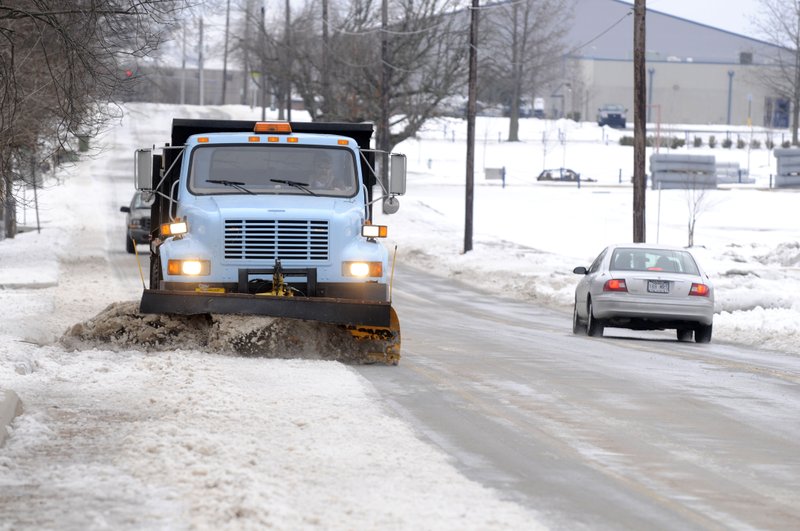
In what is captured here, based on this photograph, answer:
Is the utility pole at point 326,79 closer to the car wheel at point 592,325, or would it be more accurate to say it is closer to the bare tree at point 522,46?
the bare tree at point 522,46

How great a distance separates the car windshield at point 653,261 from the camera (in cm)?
1998

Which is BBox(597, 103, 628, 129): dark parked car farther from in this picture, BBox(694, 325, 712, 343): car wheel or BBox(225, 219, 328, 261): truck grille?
BBox(225, 219, 328, 261): truck grille

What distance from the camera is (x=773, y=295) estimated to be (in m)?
24.2

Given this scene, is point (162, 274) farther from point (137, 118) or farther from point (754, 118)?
point (754, 118)

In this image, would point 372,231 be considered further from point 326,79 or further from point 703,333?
point 326,79

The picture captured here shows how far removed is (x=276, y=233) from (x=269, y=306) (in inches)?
44.5

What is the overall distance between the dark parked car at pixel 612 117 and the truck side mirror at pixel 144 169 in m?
109

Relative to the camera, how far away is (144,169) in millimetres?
14922

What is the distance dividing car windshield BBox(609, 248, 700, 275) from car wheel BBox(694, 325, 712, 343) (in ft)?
2.74

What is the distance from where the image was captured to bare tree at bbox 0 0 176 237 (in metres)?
14.0

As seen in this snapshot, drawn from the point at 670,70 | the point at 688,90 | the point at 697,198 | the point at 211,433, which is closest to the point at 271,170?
the point at 211,433

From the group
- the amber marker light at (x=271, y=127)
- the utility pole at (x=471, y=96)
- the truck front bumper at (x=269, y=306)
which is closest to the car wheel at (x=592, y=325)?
the amber marker light at (x=271, y=127)

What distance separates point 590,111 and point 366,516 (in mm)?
130219

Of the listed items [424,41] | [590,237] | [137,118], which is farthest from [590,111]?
[590,237]
